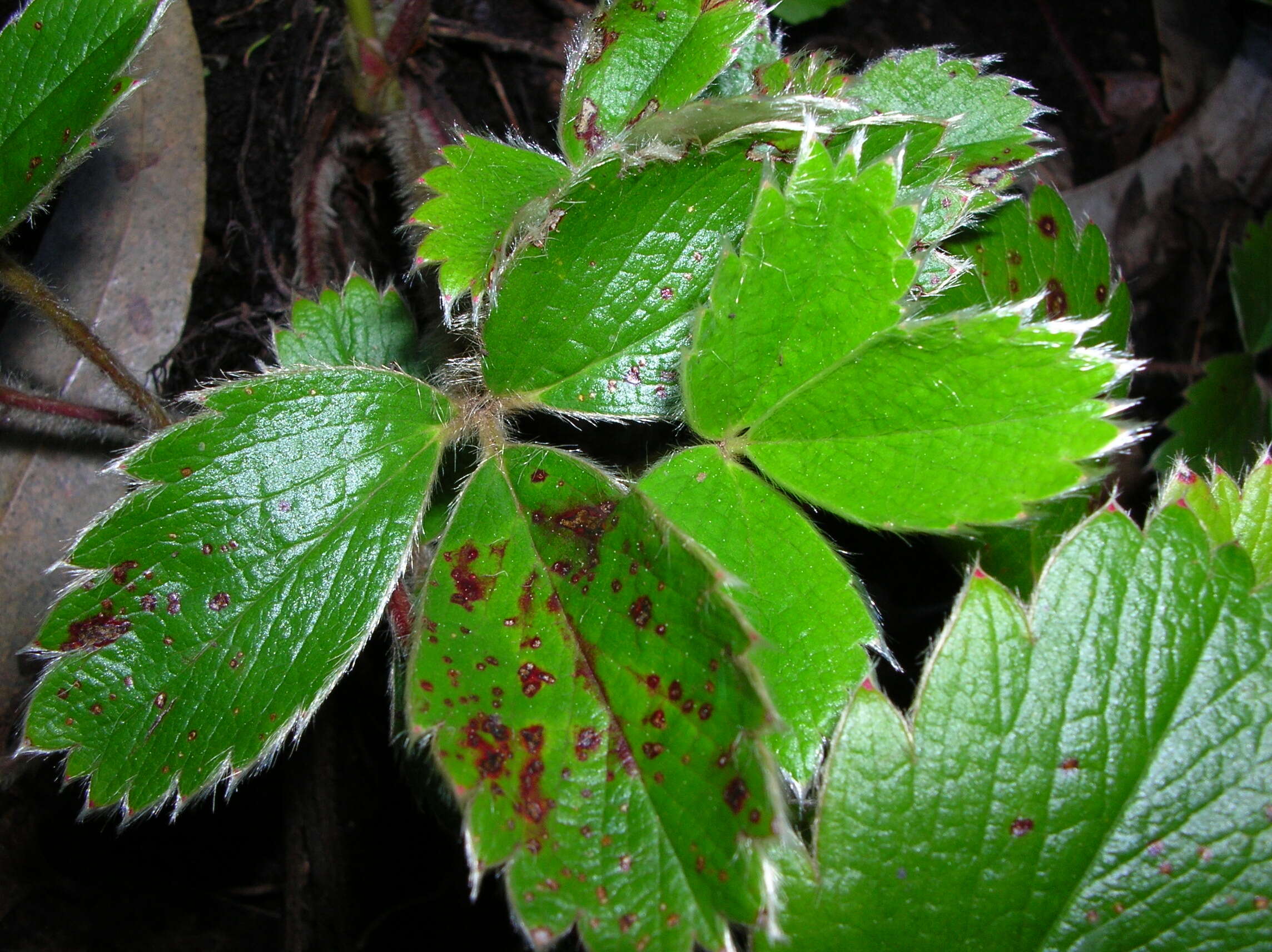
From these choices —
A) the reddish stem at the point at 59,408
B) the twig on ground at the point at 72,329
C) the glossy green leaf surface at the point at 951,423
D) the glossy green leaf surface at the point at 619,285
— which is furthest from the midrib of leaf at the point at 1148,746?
the reddish stem at the point at 59,408

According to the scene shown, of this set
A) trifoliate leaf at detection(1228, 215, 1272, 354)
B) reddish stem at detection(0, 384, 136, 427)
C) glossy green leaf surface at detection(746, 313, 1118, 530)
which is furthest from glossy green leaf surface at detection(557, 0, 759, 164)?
trifoliate leaf at detection(1228, 215, 1272, 354)

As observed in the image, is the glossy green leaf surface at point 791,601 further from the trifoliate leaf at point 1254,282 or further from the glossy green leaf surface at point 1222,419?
the trifoliate leaf at point 1254,282

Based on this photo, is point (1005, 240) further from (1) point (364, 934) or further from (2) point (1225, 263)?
(1) point (364, 934)

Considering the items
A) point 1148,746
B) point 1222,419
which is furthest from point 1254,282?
point 1148,746

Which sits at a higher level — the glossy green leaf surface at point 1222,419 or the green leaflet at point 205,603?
the green leaflet at point 205,603

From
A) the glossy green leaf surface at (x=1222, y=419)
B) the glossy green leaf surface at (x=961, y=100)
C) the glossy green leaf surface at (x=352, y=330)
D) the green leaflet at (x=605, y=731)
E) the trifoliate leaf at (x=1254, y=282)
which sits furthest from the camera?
the trifoliate leaf at (x=1254, y=282)

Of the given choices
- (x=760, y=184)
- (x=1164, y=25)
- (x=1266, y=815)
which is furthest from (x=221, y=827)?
(x=1164, y=25)
